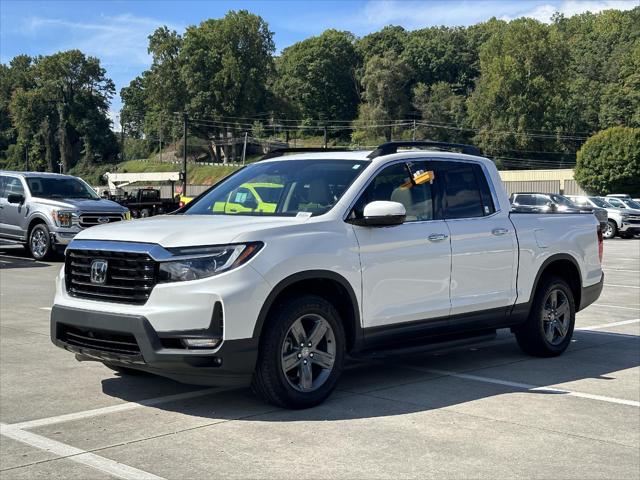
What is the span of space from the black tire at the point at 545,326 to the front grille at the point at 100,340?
4083mm

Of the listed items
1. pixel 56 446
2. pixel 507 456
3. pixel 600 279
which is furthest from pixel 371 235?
pixel 600 279

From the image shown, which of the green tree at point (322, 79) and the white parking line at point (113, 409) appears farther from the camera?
the green tree at point (322, 79)

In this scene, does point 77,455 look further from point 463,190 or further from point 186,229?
point 463,190

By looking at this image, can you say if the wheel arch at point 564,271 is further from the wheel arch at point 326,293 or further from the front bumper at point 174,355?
the front bumper at point 174,355

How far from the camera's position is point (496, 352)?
28.3 feet

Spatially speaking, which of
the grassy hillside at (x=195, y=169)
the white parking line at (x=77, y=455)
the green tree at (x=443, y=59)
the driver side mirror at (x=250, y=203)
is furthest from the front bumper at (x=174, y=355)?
the green tree at (x=443, y=59)

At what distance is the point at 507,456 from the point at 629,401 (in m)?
2.03

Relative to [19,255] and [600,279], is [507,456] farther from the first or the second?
[19,255]

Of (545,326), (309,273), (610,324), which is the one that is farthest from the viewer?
(610,324)

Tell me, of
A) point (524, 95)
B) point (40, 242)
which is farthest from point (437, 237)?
point (524, 95)

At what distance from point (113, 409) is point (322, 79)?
459 feet

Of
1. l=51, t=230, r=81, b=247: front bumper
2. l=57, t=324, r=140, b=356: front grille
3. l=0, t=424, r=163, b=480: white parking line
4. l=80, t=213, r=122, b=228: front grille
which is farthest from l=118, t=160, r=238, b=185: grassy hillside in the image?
l=0, t=424, r=163, b=480: white parking line

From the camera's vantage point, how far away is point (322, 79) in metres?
143

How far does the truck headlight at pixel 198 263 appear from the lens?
563 cm
